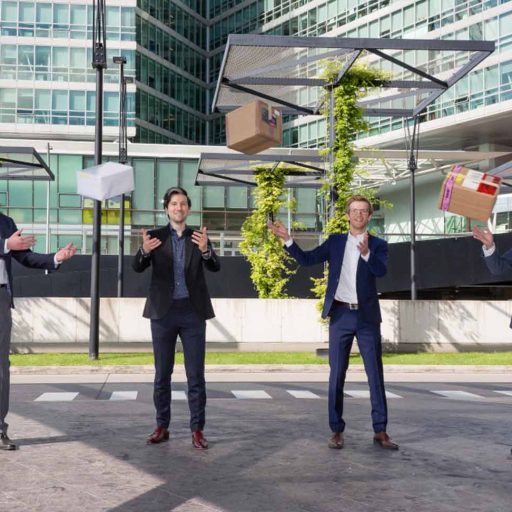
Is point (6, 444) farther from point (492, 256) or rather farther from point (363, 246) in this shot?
Result: point (492, 256)

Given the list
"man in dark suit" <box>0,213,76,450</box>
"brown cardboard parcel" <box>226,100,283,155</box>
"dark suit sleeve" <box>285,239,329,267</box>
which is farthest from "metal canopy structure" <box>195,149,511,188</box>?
"man in dark suit" <box>0,213,76,450</box>

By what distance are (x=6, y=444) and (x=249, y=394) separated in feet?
18.3

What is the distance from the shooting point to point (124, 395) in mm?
12227

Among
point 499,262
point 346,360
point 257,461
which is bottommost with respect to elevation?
point 257,461

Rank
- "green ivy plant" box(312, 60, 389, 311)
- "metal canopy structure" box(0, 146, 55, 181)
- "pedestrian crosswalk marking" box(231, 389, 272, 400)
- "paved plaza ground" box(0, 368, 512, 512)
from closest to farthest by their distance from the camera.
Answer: "paved plaza ground" box(0, 368, 512, 512) → "pedestrian crosswalk marking" box(231, 389, 272, 400) → "green ivy plant" box(312, 60, 389, 311) → "metal canopy structure" box(0, 146, 55, 181)

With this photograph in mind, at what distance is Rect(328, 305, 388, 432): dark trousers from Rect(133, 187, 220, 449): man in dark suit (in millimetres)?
1038

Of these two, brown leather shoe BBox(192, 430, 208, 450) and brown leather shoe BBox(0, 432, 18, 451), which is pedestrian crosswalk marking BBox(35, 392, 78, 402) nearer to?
brown leather shoe BBox(0, 432, 18, 451)

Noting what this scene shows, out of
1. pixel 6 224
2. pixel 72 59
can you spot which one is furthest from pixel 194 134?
pixel 6 224

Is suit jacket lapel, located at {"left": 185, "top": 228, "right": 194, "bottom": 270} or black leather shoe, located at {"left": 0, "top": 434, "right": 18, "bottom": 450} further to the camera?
suit jacket lapel, located at {"left": 185, "top": 228, "right": 194, "bottom": 270}

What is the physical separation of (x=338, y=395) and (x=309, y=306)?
1358 cm

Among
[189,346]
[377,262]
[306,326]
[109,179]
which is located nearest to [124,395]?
[109,179]

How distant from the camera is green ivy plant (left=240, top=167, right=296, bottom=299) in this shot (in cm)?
2833

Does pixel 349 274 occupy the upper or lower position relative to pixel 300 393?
upper

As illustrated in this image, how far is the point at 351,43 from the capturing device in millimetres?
18062
